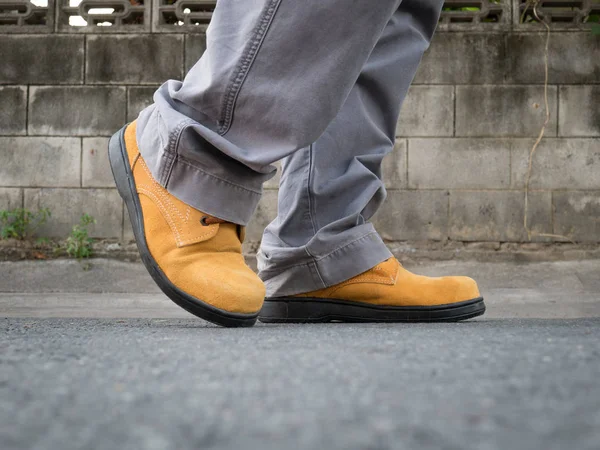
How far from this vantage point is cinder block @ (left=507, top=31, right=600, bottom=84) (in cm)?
331

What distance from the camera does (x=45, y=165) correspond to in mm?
3395

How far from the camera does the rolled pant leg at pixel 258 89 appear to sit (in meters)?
1.09

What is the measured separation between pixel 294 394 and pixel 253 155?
2.21 feet

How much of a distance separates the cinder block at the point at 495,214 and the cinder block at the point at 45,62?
2.00m

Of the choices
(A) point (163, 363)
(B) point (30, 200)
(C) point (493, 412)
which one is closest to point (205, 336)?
(A) point (163, 363)

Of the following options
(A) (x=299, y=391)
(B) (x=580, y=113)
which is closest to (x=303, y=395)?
(A) (x=299, y=391)

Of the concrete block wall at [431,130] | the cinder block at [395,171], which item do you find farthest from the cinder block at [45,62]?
the cinder block at [395,171]

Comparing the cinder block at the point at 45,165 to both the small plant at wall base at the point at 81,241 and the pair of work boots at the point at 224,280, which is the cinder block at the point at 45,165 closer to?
the small plant at wall base at the point at 81,241

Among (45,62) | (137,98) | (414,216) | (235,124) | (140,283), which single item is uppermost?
(45,62)

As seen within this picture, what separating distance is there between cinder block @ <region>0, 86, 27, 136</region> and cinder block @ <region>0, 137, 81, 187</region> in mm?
124

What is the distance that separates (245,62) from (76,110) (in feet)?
8.36

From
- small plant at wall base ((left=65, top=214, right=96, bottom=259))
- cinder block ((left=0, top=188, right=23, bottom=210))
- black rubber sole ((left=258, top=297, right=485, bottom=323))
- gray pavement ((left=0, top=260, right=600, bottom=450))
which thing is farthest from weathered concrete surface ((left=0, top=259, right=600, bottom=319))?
gray pavement ((left=0, top=260, right=600, bottom=450))

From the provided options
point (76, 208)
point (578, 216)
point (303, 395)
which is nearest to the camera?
point (303, 395)

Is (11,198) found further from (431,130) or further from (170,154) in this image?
(170,154)
